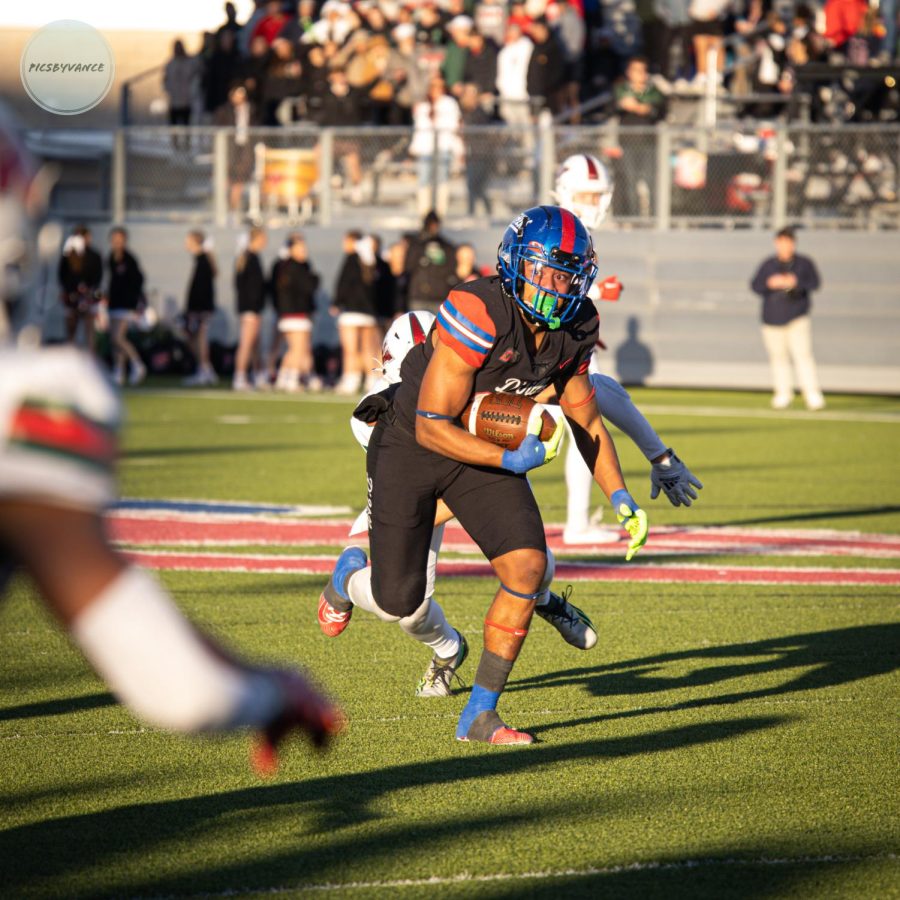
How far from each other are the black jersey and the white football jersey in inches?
114

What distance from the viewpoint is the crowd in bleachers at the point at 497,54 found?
2295cm

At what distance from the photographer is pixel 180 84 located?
25234mm

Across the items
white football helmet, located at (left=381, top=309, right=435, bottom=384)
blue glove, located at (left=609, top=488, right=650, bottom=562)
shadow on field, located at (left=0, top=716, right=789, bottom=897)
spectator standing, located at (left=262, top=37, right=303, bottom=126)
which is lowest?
shadow on field, located at (left=0, top=716, right=789, bottom=897)

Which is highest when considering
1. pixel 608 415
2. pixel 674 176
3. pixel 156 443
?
pixel 674 176

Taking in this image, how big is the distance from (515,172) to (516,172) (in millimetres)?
21

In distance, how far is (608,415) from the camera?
8164mm

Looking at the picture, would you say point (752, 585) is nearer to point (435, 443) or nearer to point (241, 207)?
point (435, 443)

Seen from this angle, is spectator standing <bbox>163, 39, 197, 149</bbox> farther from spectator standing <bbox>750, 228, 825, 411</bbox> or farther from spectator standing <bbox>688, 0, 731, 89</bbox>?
spectator standing <bbox>750, 228, 825, 411</bbox>

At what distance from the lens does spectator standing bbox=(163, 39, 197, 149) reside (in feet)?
82.7

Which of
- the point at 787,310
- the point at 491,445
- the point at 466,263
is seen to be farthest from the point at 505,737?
the point at 787,310

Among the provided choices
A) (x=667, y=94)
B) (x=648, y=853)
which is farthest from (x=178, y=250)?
(x=648, y=853)

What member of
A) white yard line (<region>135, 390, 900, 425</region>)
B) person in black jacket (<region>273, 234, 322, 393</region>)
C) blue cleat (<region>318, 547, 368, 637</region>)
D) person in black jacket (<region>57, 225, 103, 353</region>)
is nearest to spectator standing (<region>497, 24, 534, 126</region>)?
person in black jacket (<region>273, 234, 322, 393</region>)

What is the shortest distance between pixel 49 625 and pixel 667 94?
17297 mm

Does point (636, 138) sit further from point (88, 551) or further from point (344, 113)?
point (88, 551)
